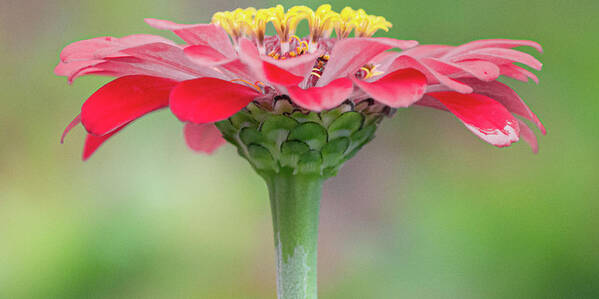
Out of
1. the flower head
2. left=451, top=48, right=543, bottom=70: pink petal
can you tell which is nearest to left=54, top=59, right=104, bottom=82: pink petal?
the flower head

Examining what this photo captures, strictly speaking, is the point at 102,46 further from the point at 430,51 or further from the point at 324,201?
the point at 324,201

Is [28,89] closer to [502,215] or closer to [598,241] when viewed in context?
[502,215]

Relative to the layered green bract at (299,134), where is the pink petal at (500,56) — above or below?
above

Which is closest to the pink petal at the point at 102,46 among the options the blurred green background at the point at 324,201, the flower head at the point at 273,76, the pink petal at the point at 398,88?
the flower head at the point at 273,76

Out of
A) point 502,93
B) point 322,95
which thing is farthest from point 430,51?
point 322,95

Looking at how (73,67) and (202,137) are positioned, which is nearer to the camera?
(73,67)

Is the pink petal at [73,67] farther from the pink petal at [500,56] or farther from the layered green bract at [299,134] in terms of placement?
the pink petal at [500,56]

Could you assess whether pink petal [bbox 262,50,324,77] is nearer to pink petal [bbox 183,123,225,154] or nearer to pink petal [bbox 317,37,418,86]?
pink petal [bbox 317,37,418,86]

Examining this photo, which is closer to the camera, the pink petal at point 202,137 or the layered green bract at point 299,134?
the layered green bract at point 299,134
